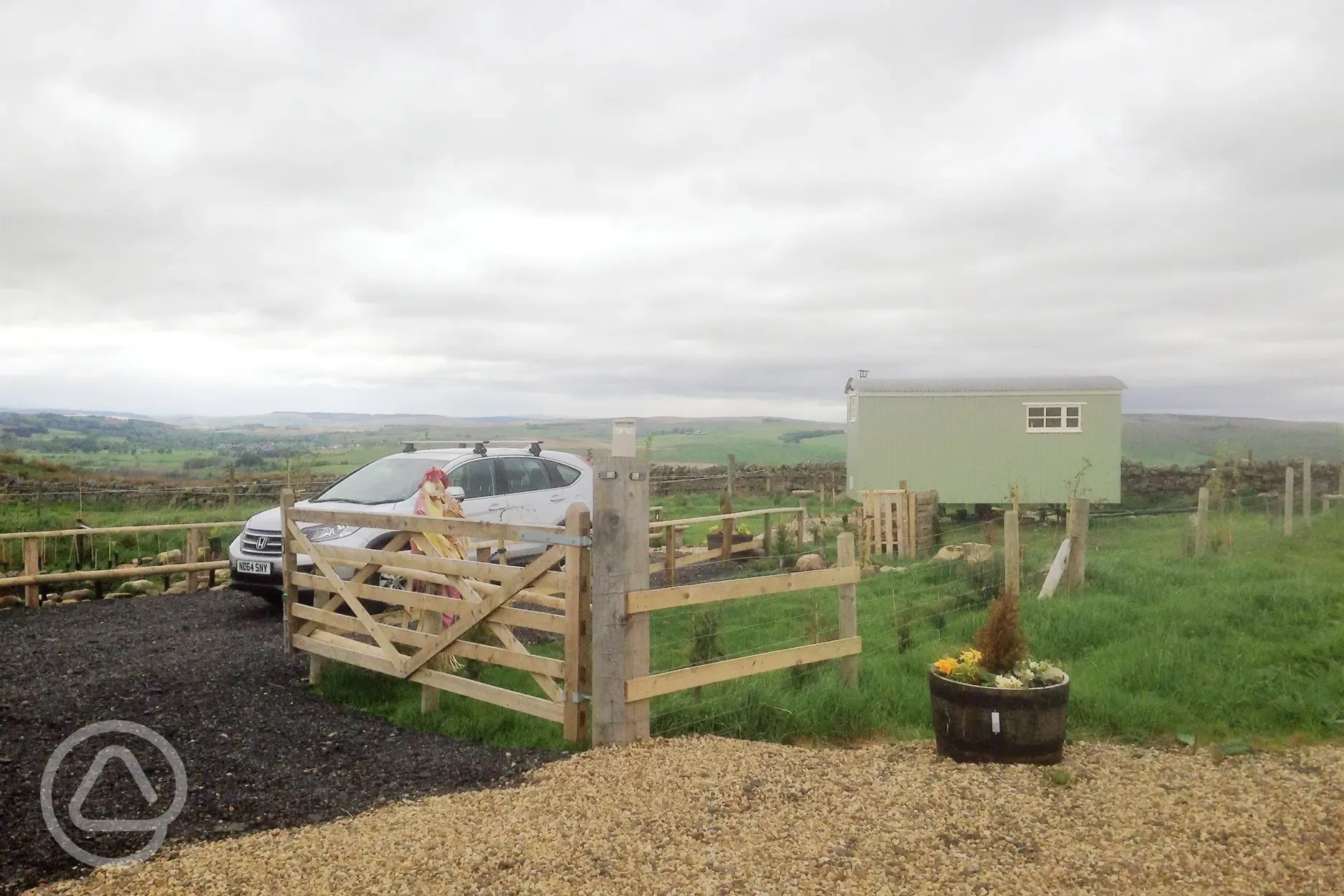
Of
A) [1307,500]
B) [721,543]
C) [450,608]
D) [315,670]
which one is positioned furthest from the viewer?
[1307,500]

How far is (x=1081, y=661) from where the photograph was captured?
7.12 metres

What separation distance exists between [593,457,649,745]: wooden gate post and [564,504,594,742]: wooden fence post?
9cm

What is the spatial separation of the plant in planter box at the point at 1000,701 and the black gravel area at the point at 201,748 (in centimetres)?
219

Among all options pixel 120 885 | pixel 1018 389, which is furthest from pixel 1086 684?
pixel 1018 389

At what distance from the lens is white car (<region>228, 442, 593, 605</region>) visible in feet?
30.9

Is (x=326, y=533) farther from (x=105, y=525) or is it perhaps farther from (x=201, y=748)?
(x=105, y=525)

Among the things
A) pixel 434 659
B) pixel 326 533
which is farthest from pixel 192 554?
pixel 434 659

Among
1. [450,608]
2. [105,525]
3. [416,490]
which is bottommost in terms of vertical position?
[105,525]

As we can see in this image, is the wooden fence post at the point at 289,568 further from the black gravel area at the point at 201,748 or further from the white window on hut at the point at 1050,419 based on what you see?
the white window on hut at the point at 1050,419

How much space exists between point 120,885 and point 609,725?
2.39m

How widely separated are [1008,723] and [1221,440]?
2441cm

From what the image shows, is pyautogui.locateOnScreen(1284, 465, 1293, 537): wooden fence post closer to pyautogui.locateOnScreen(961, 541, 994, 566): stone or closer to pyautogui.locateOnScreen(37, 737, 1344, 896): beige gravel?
pyautogui.locateOnScreen(961, 541, 994, 566): stone

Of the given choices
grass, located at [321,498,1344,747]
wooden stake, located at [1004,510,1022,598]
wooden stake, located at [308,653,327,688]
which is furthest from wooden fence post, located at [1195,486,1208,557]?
wooden stake, located at [308,653,327,688]

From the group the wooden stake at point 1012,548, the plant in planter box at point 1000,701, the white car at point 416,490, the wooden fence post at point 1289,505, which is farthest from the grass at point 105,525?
the wooden fence post at point 1289,505
